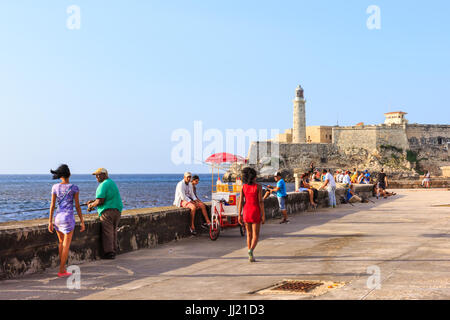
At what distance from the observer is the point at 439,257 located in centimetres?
838

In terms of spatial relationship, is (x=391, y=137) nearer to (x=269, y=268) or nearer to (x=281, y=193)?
(x=281, y=193)

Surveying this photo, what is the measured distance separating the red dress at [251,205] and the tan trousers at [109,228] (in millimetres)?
2343

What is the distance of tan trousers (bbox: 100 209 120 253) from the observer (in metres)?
9.01

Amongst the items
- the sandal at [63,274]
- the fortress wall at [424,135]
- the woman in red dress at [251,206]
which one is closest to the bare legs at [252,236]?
the woman in red dress at [251,206]

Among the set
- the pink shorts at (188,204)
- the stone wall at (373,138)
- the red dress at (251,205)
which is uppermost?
the stone wall at (373,138)

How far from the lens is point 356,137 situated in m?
113

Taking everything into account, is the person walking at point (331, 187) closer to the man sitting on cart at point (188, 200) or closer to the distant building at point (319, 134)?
the man sitting on cart at point (188, 200)

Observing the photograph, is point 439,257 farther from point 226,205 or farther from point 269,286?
point 226,205

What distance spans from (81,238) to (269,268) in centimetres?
326

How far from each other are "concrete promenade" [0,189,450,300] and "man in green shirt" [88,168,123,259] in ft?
0.96

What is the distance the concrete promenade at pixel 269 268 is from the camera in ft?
20.1

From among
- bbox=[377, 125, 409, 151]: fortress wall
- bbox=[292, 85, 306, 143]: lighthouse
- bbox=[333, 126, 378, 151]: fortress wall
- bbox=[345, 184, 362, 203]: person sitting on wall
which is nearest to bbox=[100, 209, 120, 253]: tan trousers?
bbox=[345, 184, 362, 203]: person sitting on wall

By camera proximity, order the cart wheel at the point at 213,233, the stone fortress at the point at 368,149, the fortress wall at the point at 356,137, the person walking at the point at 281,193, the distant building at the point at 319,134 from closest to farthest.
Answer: the cart wheel at the point at 213,233 → the person walking at the point at 281,193 → the stone fortress at the point at 368,149 → the fortress wall at the point at 356,137 → the distant building at the point at 319,134
